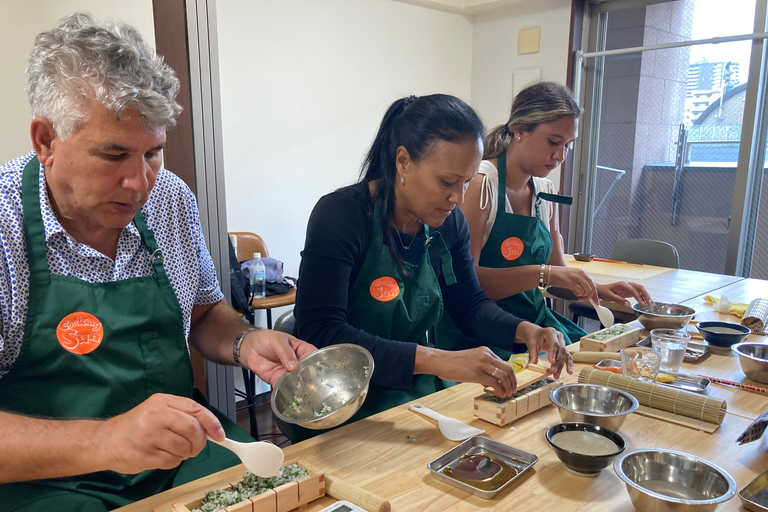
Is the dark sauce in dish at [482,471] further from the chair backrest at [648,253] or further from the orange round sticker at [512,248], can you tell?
the chair backrest at [648,253]

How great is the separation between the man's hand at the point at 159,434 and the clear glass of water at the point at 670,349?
4.31ft

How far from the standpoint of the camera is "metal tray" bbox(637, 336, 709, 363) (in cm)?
180

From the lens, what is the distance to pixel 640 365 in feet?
5.10

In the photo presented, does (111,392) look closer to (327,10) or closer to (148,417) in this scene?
(148,417)

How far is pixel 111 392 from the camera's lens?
50.0 inches

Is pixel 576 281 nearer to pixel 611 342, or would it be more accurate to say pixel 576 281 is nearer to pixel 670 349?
pixel 611 342

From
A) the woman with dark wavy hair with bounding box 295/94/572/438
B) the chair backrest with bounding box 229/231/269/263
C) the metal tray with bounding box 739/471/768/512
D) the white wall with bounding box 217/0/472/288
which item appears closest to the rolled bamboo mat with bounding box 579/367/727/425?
the woman with dark wavy hair with bounding box 295/94/572/438

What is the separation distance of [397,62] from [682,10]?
7.41ft

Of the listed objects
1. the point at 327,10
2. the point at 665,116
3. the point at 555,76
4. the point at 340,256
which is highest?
the point at 327,10

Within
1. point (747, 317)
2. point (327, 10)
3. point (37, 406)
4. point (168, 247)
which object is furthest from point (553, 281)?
point (327, 10)

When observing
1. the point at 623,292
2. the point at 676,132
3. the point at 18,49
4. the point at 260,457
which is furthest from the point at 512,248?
the point at 676,132

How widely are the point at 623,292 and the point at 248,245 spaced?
2.49m

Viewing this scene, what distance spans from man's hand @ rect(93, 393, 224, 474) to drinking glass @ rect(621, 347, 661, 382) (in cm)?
110

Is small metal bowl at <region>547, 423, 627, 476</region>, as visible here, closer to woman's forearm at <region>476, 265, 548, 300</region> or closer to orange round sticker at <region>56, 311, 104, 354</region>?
orange round sticker at <region>56, 311, 104, 354</region>
